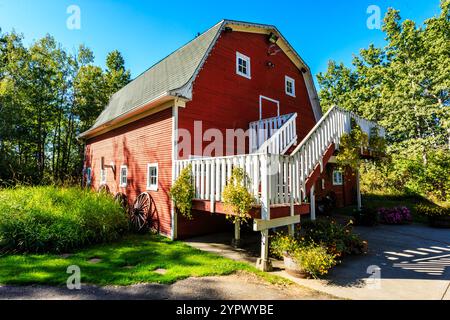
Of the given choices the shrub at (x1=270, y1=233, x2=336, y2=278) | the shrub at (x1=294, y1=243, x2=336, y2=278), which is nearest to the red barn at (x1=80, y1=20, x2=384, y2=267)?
the shrub at (x1=270, y1=233, x2=336, y2=278)

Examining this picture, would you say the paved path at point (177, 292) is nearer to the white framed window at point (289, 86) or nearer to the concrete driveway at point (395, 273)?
the concrete driveway at point (395, 273)

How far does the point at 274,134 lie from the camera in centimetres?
775

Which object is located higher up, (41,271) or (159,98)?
(159,98)

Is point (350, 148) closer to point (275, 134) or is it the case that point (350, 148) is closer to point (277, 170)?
point (275, 134)

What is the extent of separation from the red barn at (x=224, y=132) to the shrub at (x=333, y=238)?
0.57 m

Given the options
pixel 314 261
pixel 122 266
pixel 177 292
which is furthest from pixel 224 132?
pixel 177 292

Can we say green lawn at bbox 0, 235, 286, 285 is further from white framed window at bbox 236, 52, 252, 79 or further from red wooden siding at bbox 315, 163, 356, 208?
red wooden siding at bbox 315, 163, 356, 208

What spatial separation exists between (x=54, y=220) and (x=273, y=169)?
19.5 feet

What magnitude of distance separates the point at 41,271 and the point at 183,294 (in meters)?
3.02

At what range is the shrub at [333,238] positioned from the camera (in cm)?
544

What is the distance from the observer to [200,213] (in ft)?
26.8

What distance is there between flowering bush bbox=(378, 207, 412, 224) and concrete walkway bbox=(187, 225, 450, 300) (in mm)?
1842
